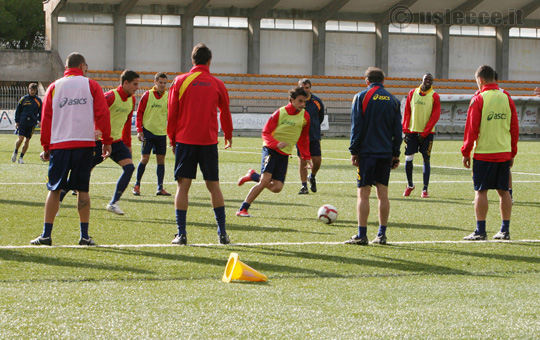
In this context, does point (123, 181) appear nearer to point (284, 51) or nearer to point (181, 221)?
point (181, 221)

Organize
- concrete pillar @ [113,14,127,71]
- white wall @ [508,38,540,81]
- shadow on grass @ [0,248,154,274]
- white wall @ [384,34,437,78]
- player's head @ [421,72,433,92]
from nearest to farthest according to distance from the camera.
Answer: shadow on grass @ [0,248,154,274] < player's head @ [421,72,433,92] < concrete pillar @ [113,14,127,71] < white wall @ [384,34,437,78] < white wall @ [508,38,540,81]

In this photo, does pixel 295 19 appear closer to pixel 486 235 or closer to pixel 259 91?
pixel 259 91

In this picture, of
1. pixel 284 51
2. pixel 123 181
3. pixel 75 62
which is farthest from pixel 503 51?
pixel 75 62

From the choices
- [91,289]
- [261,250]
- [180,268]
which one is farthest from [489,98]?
[91,289]

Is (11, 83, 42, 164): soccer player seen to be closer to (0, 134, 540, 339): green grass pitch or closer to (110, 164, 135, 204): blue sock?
(0, 134, 540, 339): green grass pitch

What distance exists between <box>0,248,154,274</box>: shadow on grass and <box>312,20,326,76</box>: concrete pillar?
42.1 meters

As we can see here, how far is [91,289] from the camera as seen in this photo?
5.55 meters

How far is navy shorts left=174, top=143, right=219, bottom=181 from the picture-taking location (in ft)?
25.0

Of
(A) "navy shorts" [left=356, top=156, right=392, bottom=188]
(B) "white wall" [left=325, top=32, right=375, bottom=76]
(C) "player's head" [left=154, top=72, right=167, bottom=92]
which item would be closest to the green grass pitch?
(A) "navy shorts" [left=356, top=156, right=392, bottom=188]

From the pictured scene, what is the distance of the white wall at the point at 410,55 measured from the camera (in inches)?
1946

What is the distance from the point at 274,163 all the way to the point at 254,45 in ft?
124

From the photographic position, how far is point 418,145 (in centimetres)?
1322

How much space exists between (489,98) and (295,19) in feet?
133

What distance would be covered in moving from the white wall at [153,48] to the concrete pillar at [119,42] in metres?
0.48
